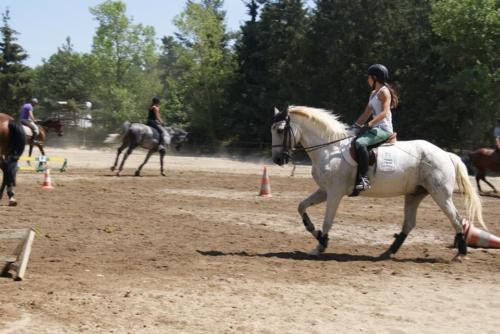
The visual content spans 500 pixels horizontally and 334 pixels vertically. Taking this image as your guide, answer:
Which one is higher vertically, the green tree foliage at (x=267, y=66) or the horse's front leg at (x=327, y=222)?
the green tree foliage at (x=267, y=66)

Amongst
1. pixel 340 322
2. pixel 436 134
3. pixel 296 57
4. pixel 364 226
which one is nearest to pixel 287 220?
pixel 364 226

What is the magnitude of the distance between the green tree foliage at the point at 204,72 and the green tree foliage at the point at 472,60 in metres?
21.7

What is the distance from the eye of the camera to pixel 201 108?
56.4 m

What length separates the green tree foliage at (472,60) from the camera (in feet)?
118

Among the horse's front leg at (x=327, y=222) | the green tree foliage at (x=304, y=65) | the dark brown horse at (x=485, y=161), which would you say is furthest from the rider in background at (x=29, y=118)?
the green tree foliage at (x=304, y=65)

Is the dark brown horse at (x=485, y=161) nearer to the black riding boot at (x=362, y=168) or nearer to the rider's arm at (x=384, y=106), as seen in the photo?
the rider's arm at (x=384, y=106)

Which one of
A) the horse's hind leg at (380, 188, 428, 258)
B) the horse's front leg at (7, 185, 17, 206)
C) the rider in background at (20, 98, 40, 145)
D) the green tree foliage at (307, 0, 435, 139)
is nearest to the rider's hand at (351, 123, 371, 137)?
the horse's hind leg at (380, 188, 428, 258)

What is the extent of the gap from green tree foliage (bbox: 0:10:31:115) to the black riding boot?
175 feet

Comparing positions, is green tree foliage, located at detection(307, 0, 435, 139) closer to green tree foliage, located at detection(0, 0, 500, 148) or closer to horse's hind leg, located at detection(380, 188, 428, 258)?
green tree foliage, located at detection(0, 0, 500, 148)

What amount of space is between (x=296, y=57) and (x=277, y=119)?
127 ft

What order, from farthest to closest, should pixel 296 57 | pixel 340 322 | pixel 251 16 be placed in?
pixel 251 16
pixel 296 57
pixel 340 322

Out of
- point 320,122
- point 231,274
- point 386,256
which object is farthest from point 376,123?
point 231,274

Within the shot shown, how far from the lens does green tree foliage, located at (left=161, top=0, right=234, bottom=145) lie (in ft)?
183

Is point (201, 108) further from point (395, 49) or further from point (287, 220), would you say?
point (287, 220)
